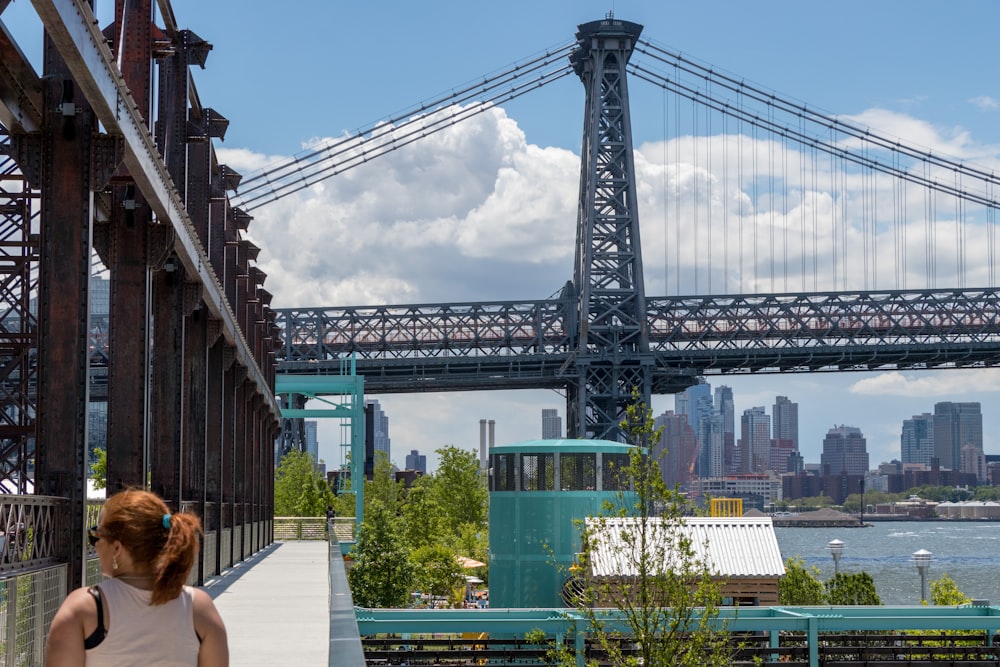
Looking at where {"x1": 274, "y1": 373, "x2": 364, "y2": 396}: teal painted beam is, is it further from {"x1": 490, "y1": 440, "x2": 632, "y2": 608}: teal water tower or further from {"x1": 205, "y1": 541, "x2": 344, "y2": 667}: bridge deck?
{"x1": 205, "y1": 541, "x2": 344, "y2": 667}: bridge deck

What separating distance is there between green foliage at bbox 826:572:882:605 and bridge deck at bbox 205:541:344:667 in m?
16.9

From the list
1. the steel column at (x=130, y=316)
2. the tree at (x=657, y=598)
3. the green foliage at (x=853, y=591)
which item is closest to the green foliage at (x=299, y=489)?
the green foliage at (x=853, y=591)

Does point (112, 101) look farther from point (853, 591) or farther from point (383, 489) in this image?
point (383, 489)

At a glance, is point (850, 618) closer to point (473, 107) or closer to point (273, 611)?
point (273, 611)

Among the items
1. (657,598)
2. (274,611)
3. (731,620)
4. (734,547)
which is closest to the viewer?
(274,611)

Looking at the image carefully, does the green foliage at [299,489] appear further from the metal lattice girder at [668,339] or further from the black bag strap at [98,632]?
the black bag strap at [98,632]

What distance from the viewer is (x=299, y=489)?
9794 cm

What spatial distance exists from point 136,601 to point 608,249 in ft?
319

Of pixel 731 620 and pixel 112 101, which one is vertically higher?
pixel 112 101

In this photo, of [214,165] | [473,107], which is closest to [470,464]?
[473,107]

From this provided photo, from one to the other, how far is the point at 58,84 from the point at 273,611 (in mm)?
10048

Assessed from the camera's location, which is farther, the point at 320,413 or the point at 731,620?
the point at 320,413

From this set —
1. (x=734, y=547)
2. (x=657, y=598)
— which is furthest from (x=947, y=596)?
(x=657, y=598)

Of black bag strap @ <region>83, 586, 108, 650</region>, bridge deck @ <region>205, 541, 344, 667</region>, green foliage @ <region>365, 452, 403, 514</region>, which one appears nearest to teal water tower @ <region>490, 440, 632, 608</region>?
bridge deck @ <region>205, 541, 344, 667</region>
